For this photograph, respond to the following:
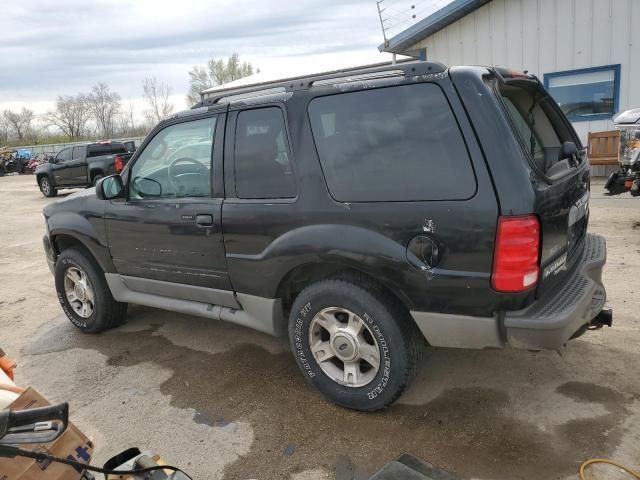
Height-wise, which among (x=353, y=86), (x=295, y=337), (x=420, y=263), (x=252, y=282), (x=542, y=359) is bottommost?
(x=542, y=359)

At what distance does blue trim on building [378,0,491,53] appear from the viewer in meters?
12.2

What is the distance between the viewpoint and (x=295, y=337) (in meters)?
3.24

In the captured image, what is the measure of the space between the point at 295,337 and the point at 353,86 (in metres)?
1.55

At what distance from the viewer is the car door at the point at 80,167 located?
57.2 feet

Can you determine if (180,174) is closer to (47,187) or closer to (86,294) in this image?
(86,294)

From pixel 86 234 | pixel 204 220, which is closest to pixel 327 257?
pixel 204 220

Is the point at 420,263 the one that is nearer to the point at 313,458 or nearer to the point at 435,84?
the point at 435,84

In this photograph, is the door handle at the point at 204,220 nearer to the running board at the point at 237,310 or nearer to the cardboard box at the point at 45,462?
the running board at the point at 237,310

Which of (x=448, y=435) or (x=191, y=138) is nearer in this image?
(x=448, y=435)

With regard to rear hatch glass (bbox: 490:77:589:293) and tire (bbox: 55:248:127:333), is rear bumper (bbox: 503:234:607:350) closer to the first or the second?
rear hatch glass (bbox: 490:77:589:293)

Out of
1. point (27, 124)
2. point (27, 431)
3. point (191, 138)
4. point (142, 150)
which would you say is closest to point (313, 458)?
point (27, 431)

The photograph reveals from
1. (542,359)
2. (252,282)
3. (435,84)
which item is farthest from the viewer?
(542,359)

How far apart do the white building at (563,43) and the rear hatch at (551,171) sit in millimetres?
9351

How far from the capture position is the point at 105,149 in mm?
18109
